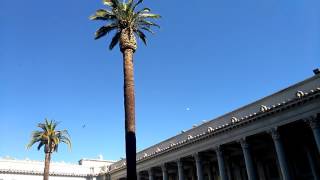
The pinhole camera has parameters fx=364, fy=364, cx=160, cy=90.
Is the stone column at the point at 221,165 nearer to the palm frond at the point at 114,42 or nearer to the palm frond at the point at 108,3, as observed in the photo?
the palm frond at the point at 114,42

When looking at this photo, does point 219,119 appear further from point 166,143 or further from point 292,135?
point 166,143

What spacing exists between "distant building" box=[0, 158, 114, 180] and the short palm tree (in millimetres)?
40700

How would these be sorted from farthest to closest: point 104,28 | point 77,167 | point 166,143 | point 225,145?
1. point 77,167
2. point 166,143
3. point 225,145
4. point 104,28

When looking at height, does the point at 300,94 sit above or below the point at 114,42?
below

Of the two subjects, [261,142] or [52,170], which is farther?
[52,170]

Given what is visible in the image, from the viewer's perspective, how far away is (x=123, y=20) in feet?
84.1

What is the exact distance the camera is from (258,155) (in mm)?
39125

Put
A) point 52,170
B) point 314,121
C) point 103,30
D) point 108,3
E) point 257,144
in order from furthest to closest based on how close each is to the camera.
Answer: point 52,170 → point 257,144 → point 314,121 → point 103,30 → point 108,3

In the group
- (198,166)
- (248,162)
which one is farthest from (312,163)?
(198,166)

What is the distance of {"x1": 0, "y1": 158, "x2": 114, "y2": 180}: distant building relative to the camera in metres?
59.3

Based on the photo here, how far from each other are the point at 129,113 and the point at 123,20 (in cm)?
736

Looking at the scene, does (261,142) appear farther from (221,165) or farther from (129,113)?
(129,113)

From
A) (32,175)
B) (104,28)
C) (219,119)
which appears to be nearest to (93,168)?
(32,175)

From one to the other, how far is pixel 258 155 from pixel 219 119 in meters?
5.74
